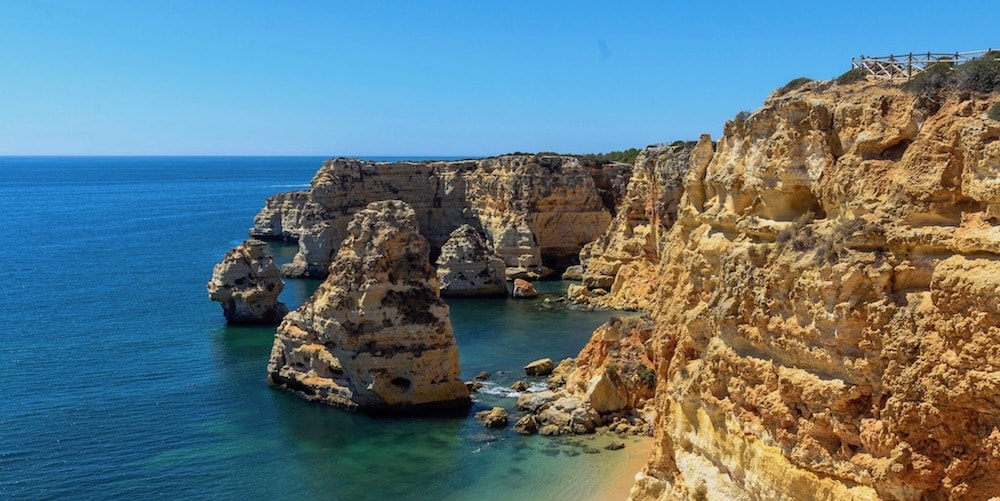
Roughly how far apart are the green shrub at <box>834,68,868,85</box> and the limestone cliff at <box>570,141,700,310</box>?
113 feet

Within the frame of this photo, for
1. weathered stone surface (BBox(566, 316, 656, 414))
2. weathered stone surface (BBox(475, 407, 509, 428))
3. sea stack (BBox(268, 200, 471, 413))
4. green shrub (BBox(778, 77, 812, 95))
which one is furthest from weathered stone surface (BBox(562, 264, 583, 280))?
green shrub (BBox(778, 77, 812, 95))

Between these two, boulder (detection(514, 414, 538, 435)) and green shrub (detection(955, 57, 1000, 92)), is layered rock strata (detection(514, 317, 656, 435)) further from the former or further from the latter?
green shrub (detection(955, 57, 1000, 92))

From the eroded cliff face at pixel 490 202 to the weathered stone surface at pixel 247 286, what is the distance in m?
20.5

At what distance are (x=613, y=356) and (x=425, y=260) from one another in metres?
9.01

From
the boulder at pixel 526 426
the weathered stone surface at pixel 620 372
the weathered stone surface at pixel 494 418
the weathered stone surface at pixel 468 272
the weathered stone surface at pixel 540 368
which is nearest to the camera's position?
the boulder at pixel 526 426

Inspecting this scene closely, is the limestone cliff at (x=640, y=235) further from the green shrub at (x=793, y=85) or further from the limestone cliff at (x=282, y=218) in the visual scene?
the limestone cliff at (x=282, y=218)

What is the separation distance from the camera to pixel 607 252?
60438 millimetres

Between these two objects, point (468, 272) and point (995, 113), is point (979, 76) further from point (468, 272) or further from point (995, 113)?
point (468, 272)

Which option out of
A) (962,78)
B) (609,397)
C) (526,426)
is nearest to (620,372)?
(609,397)

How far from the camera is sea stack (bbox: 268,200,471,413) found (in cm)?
3384

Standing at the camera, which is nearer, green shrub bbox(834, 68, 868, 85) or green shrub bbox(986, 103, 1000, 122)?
green shrub bbox(986, 103, 1000, 122)

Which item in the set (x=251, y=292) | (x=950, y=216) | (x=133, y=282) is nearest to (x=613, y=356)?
(x=950, y=216)

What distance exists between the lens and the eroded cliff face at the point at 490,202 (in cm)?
7175

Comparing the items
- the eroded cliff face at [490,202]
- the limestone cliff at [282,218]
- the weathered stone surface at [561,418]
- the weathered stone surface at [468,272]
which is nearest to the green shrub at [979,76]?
the weathered stone surface at [561,418]
